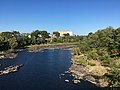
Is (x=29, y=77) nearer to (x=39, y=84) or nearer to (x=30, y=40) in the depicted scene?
(x=39, y=84)

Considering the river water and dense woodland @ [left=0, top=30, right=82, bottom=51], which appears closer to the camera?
the river water

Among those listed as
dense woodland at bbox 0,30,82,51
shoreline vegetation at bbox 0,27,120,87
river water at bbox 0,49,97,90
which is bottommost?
river water at bbox 0,49,97,90

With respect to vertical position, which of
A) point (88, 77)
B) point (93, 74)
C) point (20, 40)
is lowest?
point (88, 77)

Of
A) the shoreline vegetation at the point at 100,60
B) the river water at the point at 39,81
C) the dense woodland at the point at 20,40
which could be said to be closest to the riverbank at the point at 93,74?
the shoreline vegetation at the point at 100,60

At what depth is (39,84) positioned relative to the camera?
40094mm

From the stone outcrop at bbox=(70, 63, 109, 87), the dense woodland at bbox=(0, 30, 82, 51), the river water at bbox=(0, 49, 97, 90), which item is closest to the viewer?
the river water at bbox=(0, 49, 97, 90)

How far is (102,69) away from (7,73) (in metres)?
20.7

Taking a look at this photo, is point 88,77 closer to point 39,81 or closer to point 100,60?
point 39,81

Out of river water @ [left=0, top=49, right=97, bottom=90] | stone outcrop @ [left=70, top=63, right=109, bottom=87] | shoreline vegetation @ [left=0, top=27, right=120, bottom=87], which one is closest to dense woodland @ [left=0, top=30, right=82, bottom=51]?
shoreline vegetation @ [left=0, top=27, right=120, bottom=87]

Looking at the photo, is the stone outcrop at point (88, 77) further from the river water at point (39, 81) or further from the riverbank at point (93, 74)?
the river water at point (39, 81)

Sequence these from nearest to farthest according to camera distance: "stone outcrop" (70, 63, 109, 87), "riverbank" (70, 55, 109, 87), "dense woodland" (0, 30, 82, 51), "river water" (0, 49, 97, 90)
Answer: "river water" (0, 49, 97, 90), "stone outcrop" (70, 63, 109, 87), "riverbank" (70, 55, 109, 87), "dense woodland" (0, 30, 82, 51)

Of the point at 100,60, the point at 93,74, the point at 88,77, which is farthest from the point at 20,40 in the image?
the point at 88,77

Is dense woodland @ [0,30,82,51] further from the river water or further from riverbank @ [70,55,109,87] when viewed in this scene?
riverbank @ [70,55,109,87]

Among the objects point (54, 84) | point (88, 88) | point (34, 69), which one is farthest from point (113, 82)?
point (34, 69)
